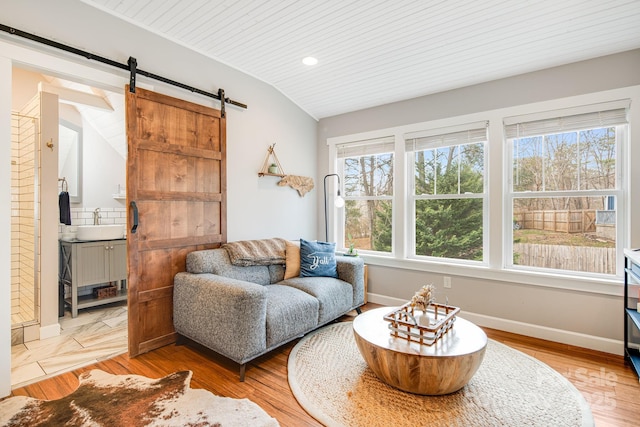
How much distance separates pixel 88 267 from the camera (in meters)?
3.61

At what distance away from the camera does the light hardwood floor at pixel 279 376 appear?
191 centimetres

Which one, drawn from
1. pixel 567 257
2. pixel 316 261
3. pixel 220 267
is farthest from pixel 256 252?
pixel 567 257

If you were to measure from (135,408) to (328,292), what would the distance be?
167 centimetres

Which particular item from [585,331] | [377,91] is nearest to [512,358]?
[585,331]

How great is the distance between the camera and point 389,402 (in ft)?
6.39

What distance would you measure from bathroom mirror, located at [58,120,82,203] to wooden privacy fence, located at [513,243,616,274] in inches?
209

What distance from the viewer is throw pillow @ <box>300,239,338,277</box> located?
329 cm

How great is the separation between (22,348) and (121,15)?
2930 mm

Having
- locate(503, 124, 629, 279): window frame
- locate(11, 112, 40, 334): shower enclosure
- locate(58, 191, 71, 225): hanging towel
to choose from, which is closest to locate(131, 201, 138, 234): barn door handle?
locate(11, 112, 40, 334): shower enclosure

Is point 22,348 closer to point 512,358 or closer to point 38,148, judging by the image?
point 38,148

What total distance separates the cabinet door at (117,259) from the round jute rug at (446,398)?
2607mm

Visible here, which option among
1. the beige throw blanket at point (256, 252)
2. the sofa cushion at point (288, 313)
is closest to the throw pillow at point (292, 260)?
the beige throw blanket at point (256, 252)

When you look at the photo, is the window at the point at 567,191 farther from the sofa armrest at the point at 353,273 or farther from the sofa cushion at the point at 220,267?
the sofa cushion at the point at 220,267

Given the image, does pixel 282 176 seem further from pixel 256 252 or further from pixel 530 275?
pixel 530 275
